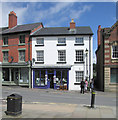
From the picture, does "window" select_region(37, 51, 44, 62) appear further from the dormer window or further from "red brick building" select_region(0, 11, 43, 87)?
the dormer window

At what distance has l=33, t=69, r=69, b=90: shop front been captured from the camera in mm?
18609

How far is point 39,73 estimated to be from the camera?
1952 centimetres

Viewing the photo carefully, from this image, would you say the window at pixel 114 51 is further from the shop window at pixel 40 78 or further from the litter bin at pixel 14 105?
the litter bin at pixel 14 105

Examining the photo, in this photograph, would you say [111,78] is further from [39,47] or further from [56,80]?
[39,47]

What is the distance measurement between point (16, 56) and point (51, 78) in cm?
665

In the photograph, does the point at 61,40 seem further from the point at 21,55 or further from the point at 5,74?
the point at 5,74

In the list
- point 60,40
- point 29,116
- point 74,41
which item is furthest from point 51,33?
point 29,116

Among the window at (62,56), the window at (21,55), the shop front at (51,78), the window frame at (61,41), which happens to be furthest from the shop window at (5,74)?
the window frame at (61,41)

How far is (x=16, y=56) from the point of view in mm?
20609

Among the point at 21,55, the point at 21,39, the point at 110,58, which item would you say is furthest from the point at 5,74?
the point at 110,58

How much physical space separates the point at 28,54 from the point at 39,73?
11.1 feet

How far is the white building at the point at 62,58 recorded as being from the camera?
60.0 feet

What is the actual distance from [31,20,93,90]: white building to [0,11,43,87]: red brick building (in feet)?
3.47

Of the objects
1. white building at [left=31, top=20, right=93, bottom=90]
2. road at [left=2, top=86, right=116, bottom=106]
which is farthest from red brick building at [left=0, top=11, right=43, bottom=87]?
road at [left=2, top=86, right=116, bottom=106]
